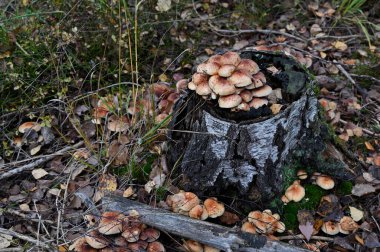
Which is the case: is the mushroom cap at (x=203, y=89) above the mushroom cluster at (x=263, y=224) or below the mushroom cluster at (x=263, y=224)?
above

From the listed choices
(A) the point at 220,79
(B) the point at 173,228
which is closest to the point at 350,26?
(A) the point at 220,79

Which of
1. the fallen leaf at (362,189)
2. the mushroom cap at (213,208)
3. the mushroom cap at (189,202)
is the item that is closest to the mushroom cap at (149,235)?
the mushroom cap at (189,202)

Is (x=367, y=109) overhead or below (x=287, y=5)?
below

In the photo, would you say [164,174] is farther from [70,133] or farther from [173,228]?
[70,133]

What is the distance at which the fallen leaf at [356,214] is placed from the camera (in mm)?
3392

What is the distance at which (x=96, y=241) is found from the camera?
3.03 meters

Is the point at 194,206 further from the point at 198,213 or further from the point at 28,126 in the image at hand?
the point at 28,126

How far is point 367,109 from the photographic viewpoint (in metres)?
4.45

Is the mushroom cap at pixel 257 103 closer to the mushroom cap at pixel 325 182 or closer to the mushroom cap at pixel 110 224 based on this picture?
the mushroom cap at pixel 325 182

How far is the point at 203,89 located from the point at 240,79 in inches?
12.1

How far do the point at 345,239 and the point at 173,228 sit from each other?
137 cm

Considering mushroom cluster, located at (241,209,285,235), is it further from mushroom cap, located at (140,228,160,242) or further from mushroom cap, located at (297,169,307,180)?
mushroom cap, located at (140,228,160,242)

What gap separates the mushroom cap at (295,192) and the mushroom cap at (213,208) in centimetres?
58

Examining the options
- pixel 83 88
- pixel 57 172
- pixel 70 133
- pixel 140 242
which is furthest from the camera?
pixel 83 88
